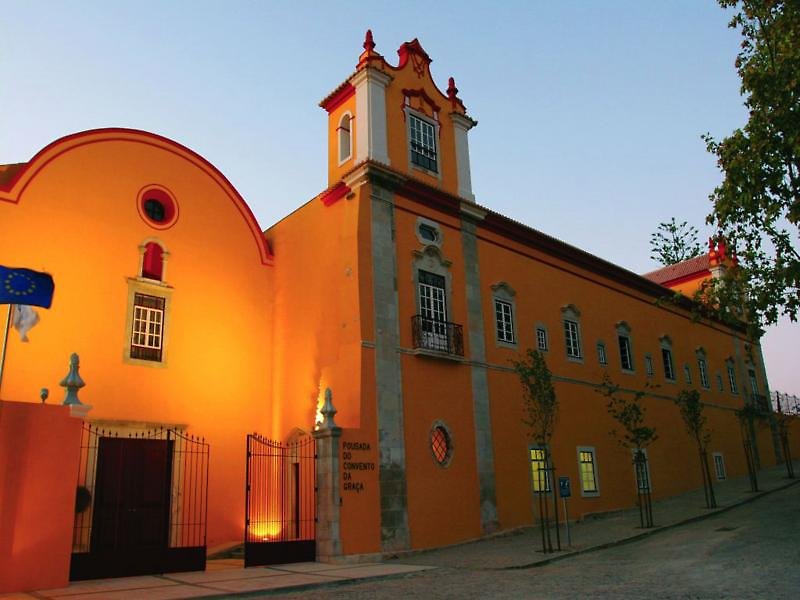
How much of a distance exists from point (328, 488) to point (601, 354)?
13029 mm

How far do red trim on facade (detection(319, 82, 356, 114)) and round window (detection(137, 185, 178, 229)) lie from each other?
503 centimetres

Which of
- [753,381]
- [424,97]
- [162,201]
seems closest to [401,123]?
[424,97]

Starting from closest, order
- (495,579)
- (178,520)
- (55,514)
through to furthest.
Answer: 1. (55,514)
2. (495,579)
3. (178,520)

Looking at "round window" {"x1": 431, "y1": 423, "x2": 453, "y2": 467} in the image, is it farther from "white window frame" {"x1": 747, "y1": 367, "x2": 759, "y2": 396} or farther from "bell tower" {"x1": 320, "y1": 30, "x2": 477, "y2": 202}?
"white window frame" {"x1": 747, "y1": 367, "x2": 759, "y2": 396}

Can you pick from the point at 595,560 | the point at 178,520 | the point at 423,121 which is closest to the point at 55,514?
the point at 178,520

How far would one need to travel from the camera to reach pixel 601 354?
952 inches

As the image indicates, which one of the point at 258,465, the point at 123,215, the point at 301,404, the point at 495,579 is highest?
the point at 123,215

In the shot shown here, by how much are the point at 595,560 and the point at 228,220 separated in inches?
501

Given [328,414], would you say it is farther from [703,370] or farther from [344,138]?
[703,370]

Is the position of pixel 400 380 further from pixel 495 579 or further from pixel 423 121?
pixel 423 121

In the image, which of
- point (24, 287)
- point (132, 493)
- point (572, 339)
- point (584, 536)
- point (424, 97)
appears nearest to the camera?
point (24, 287)

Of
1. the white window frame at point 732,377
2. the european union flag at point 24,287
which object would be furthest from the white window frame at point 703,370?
the european union flag at point 24,287

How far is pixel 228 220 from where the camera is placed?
64.0ft

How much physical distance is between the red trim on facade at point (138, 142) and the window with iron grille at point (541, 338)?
8.41 metres
